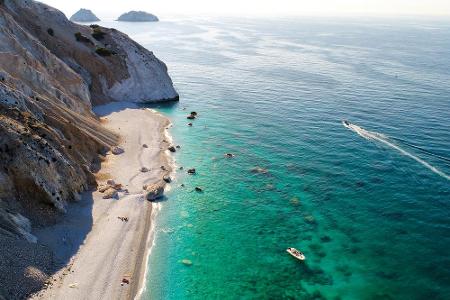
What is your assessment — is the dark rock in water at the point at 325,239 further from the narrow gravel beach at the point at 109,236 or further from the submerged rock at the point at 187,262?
the narrow gravel beach at the point at 109,236

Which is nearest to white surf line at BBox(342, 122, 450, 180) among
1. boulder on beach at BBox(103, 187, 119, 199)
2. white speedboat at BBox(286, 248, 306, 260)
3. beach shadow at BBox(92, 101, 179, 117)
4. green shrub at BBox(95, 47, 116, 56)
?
white speedboat at BBox(286, 248, 306, 260)

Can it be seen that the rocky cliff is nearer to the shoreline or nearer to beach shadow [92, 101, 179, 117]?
beach shadow [92, 101, 179, 117]

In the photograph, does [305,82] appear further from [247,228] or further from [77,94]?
[247,228]

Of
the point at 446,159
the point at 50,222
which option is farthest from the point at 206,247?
the point at 446,159

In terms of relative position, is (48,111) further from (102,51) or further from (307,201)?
(102,51)

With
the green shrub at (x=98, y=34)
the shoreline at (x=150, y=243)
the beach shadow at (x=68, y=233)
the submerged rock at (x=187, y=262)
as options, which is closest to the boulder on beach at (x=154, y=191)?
the shoreline at (x=150, y=243)
